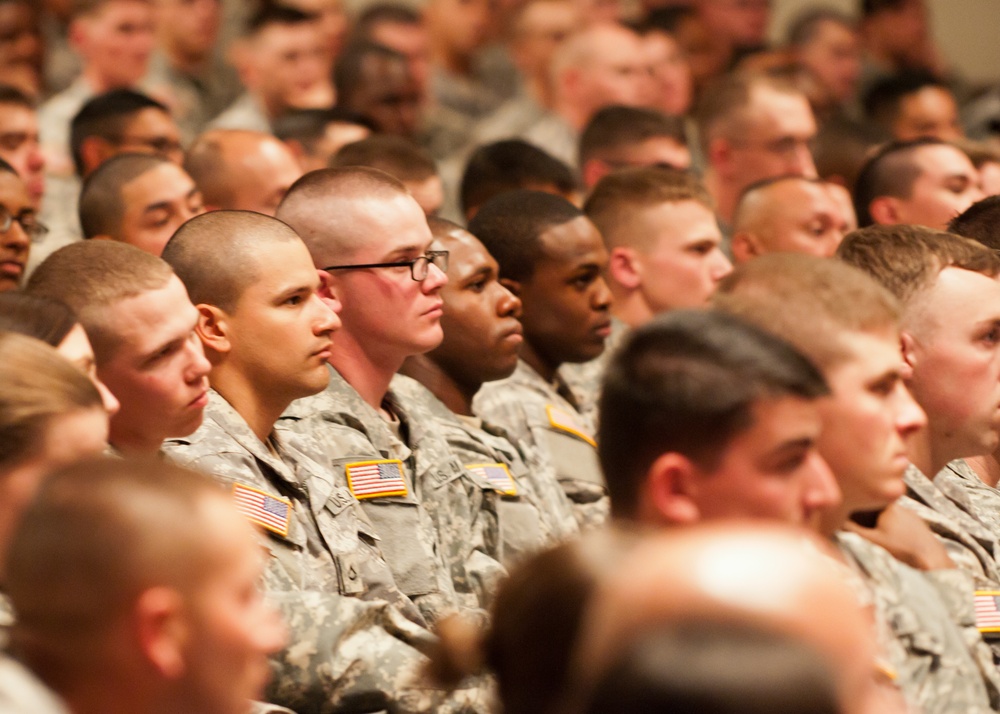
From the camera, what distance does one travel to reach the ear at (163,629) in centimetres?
160

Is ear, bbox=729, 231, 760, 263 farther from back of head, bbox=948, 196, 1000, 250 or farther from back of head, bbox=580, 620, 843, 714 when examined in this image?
back of head, bbox=580, 620, 843, 714

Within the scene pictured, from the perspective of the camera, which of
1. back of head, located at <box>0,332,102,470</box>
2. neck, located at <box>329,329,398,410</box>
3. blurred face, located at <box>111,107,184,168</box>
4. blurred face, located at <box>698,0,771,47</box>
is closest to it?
back of head, located at <box>0,332,102,470</box>

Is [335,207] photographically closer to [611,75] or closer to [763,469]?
[763,469]

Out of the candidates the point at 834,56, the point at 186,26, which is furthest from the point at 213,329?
the point at 834,56

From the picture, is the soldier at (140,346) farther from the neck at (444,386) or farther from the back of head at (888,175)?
the back of head at (888,175)

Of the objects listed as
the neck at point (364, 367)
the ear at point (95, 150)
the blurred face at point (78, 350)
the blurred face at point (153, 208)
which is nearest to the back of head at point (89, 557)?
the blurred face at point (78, 350)

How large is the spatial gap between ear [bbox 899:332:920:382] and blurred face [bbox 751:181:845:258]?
5.85ft

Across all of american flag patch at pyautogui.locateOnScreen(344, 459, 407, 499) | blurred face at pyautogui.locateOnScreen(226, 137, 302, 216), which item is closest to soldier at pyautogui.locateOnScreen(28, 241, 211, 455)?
american flag patch at pyautogui.locateOnScreen(344, 459, 407, 499)

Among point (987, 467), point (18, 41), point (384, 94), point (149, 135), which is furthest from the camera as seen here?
point (18, 41)

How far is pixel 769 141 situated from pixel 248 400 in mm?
3664

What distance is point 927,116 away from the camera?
7316 millimetres

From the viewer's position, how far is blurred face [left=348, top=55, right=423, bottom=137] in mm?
6648

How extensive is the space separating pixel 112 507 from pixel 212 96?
20.8 ft

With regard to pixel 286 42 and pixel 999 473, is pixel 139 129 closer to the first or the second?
pixel 286 42
